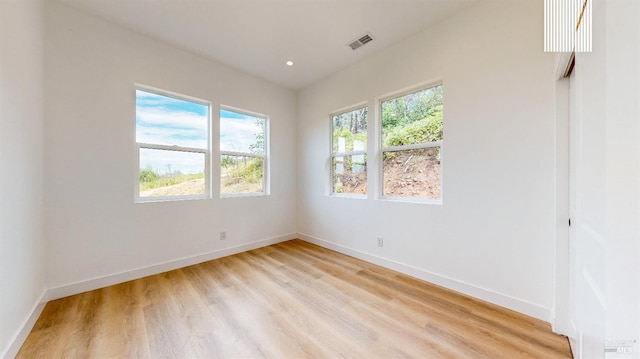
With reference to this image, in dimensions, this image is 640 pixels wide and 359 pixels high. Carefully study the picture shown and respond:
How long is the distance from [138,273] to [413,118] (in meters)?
3.73

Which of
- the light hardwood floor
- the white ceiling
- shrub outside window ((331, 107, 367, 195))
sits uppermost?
the white ceiling

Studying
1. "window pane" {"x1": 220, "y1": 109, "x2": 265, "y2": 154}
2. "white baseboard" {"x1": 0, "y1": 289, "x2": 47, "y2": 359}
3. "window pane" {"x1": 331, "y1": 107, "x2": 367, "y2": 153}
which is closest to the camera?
"white baseboard" {"x1": 0, "y1": 289, "x2": 47, "y2": 359}

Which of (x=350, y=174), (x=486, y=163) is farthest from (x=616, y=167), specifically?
(x=350, y=174)

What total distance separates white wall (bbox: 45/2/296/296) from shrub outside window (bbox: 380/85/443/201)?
2483mm

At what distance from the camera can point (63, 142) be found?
2168 millimetres

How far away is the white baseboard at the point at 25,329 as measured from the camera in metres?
1.39

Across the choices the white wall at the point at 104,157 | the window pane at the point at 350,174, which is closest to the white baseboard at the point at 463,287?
the window pane at the point at 350,174

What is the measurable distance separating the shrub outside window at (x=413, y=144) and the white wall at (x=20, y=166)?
3.28 m

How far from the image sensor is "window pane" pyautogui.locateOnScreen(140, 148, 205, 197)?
2717mm

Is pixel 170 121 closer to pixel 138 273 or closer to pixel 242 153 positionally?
pixel 242 153

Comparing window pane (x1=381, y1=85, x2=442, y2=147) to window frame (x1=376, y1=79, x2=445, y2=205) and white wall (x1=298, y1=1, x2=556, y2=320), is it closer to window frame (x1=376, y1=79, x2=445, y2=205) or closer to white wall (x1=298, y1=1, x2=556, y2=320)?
window frame (x1=376, y1=79, x2=445, y2=205)

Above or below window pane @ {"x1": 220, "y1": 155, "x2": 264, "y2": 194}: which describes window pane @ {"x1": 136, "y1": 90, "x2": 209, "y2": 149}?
above

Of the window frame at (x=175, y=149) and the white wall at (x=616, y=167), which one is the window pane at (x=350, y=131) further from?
the white wall at (x=616, y=167)

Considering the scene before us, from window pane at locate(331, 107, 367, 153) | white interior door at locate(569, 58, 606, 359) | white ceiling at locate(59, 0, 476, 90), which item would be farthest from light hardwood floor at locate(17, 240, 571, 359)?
white ceiling at locate(59, 0, 476, 90)
